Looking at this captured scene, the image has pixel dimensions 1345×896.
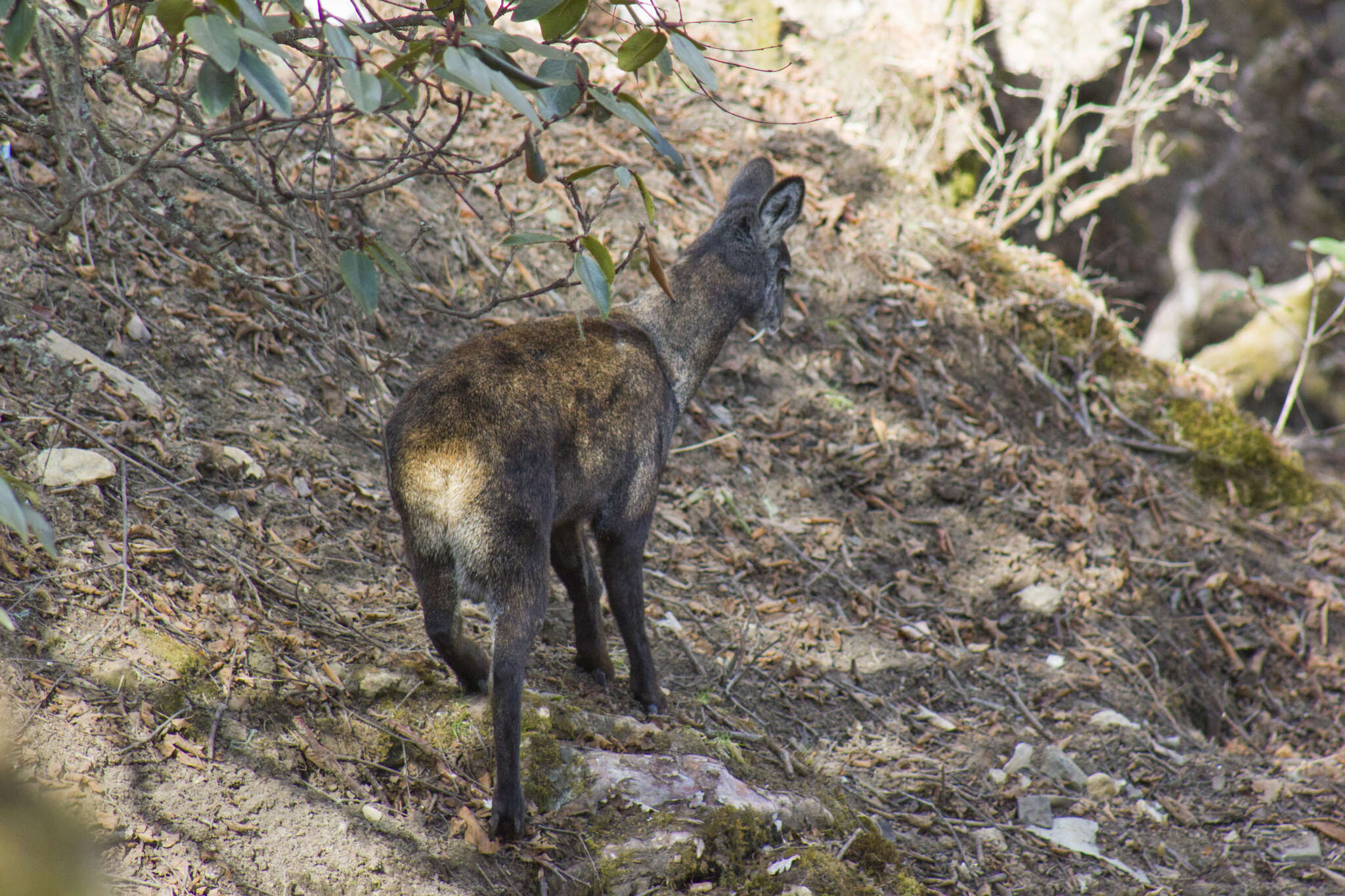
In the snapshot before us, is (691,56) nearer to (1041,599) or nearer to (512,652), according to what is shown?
(512,652)

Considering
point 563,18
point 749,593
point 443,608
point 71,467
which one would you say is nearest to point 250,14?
point 563,18

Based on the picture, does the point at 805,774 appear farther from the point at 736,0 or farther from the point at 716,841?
the point at 736,0

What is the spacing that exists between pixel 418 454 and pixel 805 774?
7.32 feet

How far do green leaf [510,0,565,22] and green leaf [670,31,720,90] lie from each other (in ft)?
1.06

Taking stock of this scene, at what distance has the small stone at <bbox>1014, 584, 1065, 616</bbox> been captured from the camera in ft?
21.8

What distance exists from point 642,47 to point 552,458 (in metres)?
1.60

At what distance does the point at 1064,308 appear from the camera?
8750mm

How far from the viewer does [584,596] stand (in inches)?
182

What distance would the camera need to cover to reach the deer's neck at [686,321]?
4.88m

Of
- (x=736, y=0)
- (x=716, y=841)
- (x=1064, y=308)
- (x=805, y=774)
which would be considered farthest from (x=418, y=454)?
(x=736, y=0)

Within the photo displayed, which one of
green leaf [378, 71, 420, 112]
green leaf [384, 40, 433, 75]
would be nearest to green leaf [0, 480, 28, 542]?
green leaf [378, 71, 420, 112]

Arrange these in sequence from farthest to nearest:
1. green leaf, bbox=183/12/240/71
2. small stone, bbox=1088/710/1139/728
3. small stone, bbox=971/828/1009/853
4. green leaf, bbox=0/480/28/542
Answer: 1. small stone, bbox=1088/710/1139/728
2. small stone, bbox=971/828/1009/853
3. green leaf, bbox=183/12/240/71
4. green leaf, bbox=0/480/28/542

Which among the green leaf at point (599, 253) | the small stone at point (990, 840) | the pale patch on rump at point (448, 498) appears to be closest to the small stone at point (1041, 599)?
the small stone at point (990, 840)

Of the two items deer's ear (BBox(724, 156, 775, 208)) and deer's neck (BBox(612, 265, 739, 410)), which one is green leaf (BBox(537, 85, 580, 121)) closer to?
deer's neck (BBox(612, 265, 739, 410))
